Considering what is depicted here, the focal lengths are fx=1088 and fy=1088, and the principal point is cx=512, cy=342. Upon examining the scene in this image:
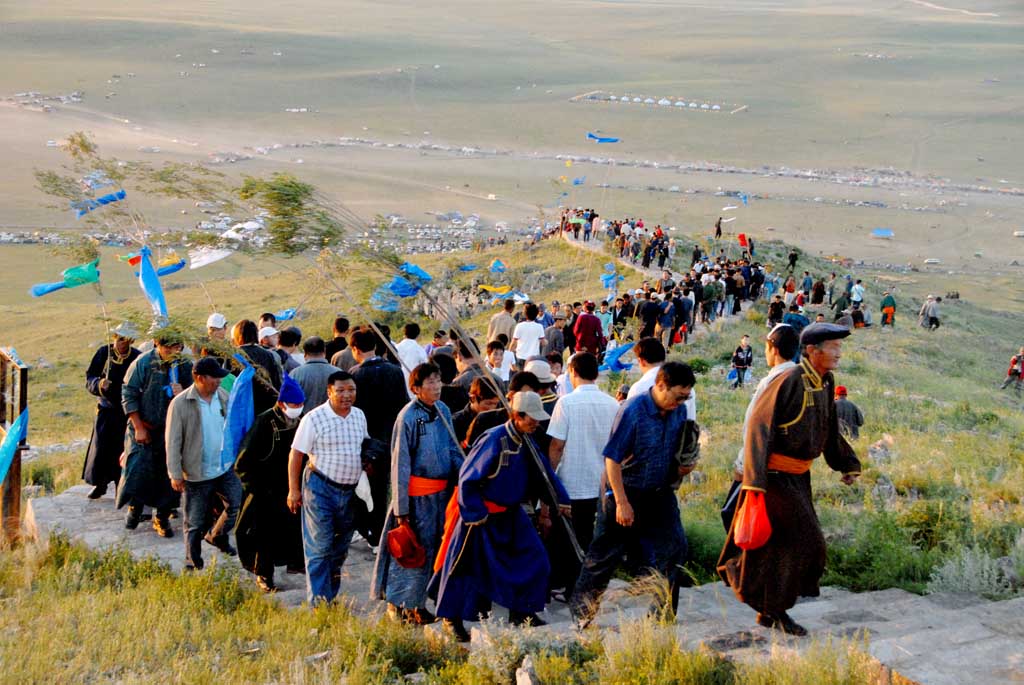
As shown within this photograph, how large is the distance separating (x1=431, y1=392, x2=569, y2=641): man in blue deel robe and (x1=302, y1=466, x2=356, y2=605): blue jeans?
3.06 ft

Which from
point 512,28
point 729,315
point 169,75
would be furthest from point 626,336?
point 512,28

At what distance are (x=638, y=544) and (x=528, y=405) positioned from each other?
101cm

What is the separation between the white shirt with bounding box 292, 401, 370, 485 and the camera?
684cm

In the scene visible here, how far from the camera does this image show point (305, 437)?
684cm

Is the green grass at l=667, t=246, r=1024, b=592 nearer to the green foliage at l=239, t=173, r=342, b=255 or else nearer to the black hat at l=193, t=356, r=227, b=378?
the green foliage at l=239, t=173, r=342, b=255

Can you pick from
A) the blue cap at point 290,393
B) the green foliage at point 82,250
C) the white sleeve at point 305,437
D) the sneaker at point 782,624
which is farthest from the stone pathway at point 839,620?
the green foliage at point 82,250

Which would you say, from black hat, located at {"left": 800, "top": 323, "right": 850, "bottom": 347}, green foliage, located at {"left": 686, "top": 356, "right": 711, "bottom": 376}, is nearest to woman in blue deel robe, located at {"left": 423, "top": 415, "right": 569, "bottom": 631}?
black hat, located at {"left": 800, "top": 323, "right": 850, "bottom": 347}

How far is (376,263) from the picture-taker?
23.3 ft

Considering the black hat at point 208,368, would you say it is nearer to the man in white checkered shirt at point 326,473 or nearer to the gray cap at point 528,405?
the man in white checkered shirt at point 326,473

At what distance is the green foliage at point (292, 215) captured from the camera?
7035mm

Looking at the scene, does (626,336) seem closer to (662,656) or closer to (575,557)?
(575,557)

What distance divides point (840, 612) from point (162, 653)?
403cm

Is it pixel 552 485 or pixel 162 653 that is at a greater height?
pixel 552 485

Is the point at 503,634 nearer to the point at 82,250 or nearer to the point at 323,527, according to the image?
the point at 323,527
